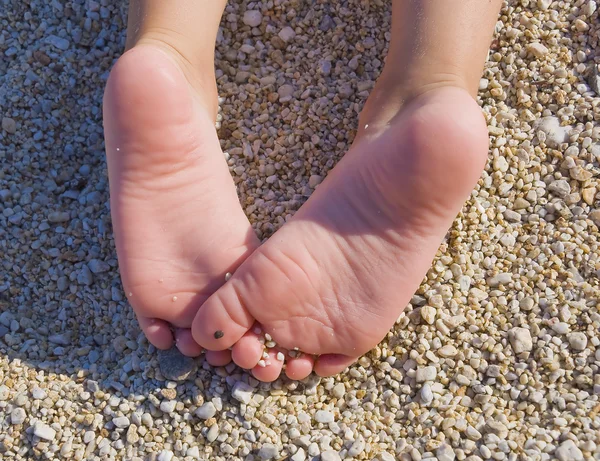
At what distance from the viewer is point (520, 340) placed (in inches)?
45.4

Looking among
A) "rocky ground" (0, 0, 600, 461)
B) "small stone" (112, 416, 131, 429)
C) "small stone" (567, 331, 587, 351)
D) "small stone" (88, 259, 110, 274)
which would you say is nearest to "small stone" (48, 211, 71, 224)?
"rocky ground" (0, 0, 600, 461)

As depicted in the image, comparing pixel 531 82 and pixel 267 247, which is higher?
pixel 531 82

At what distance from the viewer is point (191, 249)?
3.82 feet

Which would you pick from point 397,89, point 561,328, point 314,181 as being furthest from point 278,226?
point 561,328

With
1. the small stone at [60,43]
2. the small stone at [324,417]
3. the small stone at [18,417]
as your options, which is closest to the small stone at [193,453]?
the small stone at [324,417]

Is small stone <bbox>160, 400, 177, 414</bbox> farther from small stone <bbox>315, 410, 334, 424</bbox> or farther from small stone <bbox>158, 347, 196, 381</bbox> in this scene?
small stone <bbox>315, 410, 334, 424</bbox>

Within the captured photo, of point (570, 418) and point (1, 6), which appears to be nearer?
point (570, 418)

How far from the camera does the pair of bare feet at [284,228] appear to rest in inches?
41.4

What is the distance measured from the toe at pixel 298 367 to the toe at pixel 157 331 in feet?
0.73

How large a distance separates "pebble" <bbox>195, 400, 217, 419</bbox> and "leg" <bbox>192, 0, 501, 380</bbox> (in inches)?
4.0

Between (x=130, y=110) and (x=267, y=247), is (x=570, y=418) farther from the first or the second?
(x=130, y=110)

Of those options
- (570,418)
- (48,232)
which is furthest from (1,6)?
(570,418)

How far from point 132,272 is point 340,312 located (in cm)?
37

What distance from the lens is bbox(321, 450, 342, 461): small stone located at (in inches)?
42.8
